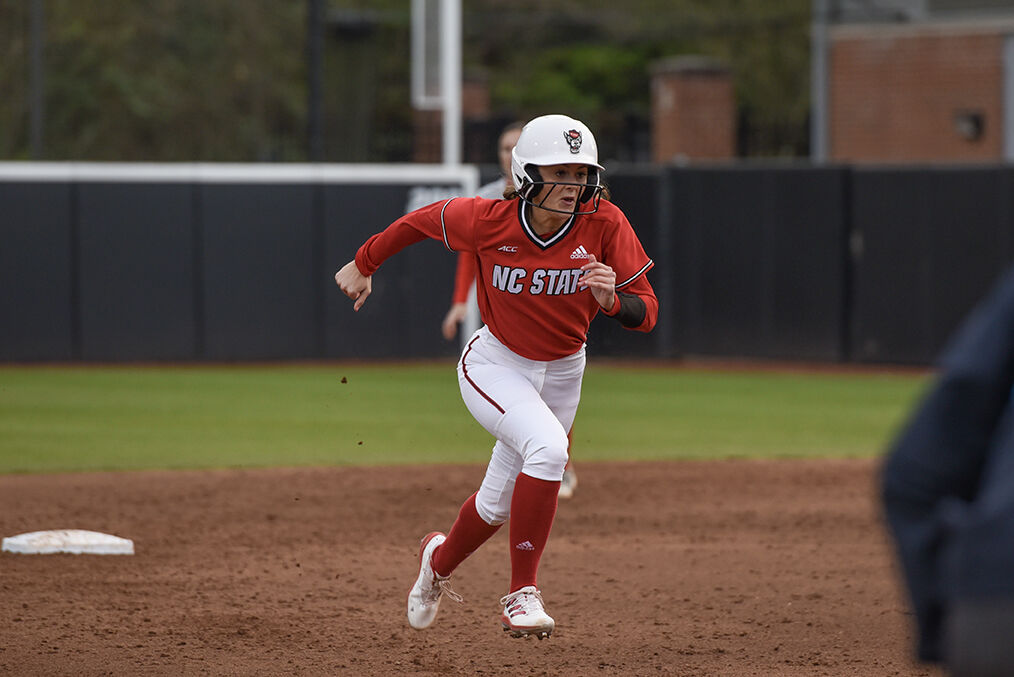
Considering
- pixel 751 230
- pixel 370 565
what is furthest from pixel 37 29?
pixel 370 565

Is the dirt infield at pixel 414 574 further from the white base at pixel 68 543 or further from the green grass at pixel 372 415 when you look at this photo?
the green grass at pixel 372 415

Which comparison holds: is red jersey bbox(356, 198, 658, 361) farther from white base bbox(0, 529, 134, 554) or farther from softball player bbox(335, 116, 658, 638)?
white base bbox(0, 529, 134, 554)

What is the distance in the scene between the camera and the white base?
23.3ft

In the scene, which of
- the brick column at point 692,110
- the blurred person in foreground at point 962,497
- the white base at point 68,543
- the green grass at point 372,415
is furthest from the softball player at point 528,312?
the brick column at point 692,110

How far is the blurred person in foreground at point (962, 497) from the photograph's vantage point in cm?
193

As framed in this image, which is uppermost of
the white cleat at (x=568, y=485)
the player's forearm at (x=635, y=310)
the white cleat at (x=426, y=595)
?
the player's forearm at (x=635, y=310)

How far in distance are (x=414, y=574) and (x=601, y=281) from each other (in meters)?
2.45

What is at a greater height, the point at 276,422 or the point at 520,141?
the point at 520,141

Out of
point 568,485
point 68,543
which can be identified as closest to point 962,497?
point 68,543

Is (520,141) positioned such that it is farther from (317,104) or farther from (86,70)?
(86,70)

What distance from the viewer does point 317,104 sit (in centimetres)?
1945

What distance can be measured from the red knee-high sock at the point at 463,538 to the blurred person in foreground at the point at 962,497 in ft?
10.8

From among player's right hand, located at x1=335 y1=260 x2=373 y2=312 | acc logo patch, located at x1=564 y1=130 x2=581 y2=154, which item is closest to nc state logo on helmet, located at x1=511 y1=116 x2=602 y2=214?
acc logo patch, located at x1=564 y1=130 x2=581 y2=154

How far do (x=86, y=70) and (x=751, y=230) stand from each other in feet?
64.4
